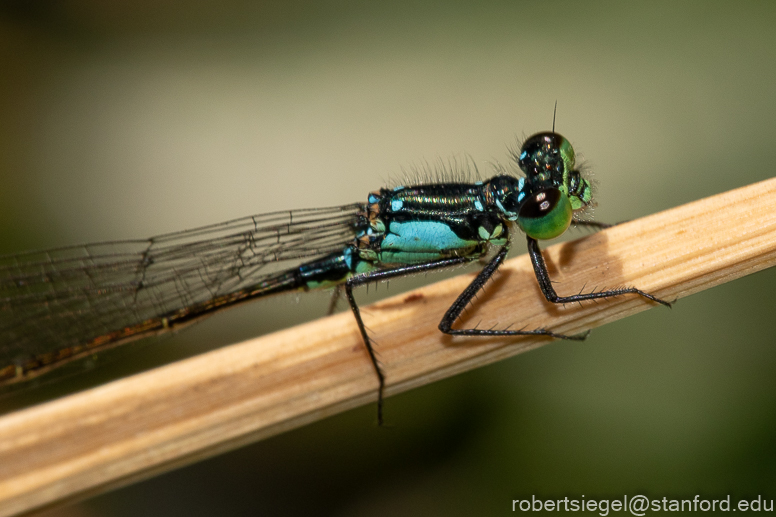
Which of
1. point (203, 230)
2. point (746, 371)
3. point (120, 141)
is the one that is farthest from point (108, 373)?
point (746, 371)

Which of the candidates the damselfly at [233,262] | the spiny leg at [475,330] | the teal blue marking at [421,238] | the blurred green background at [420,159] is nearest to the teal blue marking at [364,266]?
the damselfly at [233,262]

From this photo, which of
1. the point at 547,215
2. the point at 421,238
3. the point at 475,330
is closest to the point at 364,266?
the point at 421,238

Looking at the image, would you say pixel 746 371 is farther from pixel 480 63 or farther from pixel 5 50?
pixel 5 50

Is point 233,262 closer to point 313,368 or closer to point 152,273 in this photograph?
point 152,273

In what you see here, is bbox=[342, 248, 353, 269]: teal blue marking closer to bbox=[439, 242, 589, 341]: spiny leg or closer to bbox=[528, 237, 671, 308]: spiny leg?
bbox=[439, 242, 589, 341]: spiny leg

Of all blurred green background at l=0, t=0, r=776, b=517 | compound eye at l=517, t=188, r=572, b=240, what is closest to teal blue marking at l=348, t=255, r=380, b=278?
blurred green background at l=0, t=0, r=776, b=517

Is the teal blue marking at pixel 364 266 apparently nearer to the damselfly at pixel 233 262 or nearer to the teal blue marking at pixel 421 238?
the damselfly at pixel 233 262
